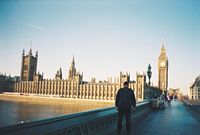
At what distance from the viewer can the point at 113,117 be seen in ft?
29.5

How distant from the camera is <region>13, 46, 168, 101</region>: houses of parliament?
102325mm

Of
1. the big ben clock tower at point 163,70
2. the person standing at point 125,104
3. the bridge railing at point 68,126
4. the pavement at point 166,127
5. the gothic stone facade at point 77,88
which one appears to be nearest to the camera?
the bridge railing at point 68,126

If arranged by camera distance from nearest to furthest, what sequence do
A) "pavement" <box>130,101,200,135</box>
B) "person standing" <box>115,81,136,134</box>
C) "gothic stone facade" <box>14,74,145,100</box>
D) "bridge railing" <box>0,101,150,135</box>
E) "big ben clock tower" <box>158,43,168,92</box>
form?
"bridge railing" <box>0,101,150,135</box>
"person standing" <box>115,81,136,134</box>
"pavement" <box>130,101,200,135</box>
"gothic stone facade" <box>14,74,145,100</box>
"big ben clock tower" <box>158,43,168,92</box>

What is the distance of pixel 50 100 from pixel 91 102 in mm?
18979

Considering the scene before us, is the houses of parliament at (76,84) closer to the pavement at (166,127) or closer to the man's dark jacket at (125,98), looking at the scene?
the pavement at (166,127)

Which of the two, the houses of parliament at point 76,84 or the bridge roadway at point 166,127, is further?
the houses of parliament at point 76,84

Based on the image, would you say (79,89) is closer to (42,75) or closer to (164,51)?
(42,75)

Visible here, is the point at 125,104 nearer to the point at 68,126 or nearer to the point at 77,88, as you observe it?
the point at 68,126

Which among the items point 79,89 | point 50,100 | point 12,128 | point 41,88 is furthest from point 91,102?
point 12,128

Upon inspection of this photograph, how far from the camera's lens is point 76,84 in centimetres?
11488

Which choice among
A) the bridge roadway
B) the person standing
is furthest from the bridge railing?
the bridge roadway

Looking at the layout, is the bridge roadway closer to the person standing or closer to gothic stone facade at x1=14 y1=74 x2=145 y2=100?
the person standing

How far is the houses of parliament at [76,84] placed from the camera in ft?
336

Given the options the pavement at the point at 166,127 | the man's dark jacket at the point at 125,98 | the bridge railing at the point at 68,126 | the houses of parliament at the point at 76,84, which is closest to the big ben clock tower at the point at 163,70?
the houses of parliament at the point at 76,84
